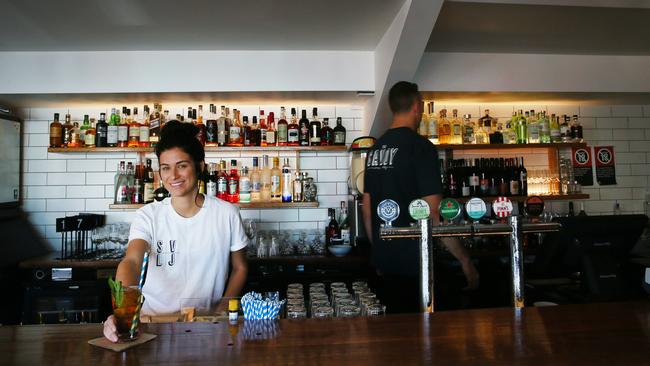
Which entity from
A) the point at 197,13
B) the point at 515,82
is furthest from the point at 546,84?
the point at 197,13

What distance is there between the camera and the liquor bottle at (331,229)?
3.69m

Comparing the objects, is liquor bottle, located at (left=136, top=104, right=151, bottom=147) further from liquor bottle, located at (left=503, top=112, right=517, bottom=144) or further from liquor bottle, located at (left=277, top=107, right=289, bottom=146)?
liquor bottle, located at (left=503, top=112, right=517, bottom=144)

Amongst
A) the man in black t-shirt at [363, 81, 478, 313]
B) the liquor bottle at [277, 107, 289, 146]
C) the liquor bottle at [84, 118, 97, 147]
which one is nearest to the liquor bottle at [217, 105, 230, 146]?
the liquor bottle at [277, 107, 289, 146]

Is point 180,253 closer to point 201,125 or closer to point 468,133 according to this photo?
point 201,125

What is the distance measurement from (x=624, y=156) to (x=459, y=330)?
160 inches

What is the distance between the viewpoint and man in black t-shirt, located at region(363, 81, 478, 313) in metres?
1.97

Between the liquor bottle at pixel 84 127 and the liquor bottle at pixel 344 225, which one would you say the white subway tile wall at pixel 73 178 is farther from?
the liquor bottle at pixel 344 225

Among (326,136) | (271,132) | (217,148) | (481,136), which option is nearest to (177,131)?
(217,148)

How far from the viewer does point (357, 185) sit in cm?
349

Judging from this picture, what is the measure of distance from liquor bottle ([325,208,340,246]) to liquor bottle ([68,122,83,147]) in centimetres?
212

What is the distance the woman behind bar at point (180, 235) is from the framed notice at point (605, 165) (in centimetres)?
375

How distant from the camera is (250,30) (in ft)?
9.89

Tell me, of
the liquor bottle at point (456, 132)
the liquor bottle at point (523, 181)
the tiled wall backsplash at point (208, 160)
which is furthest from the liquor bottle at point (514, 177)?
the liquor bottle at point (456, 132)

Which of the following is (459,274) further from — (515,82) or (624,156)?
(624,156)
